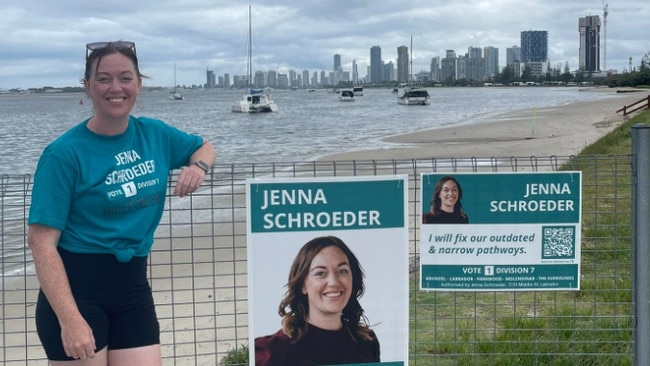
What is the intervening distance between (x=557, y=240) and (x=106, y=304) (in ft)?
8.31

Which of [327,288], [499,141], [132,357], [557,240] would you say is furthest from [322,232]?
[499,141]

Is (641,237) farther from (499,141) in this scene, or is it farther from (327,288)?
(499,141)

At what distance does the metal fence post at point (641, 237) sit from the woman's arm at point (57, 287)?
121 inches

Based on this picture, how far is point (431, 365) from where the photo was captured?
17.3 feet

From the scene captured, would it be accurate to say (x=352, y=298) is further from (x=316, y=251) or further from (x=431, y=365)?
(x=431, y=365)

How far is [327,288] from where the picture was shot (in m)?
4.21

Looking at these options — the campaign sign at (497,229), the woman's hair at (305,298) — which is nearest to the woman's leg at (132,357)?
the woman's hair at (305,298)

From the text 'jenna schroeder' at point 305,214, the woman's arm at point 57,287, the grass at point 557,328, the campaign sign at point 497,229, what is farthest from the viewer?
A: the grass at point 557,328

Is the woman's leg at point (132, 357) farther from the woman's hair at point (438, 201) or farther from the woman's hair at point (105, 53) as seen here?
the woman's hair at point (438, 201)

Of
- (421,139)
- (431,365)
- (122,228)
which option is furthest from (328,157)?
(122,228)

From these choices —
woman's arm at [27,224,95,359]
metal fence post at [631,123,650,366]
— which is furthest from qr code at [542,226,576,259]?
woman's arm at [27,224,95,359]

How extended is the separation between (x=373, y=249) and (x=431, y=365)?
4.85 feet

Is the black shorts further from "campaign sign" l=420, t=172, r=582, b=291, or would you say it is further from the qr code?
the qr code

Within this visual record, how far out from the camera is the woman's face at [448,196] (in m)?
4.38
